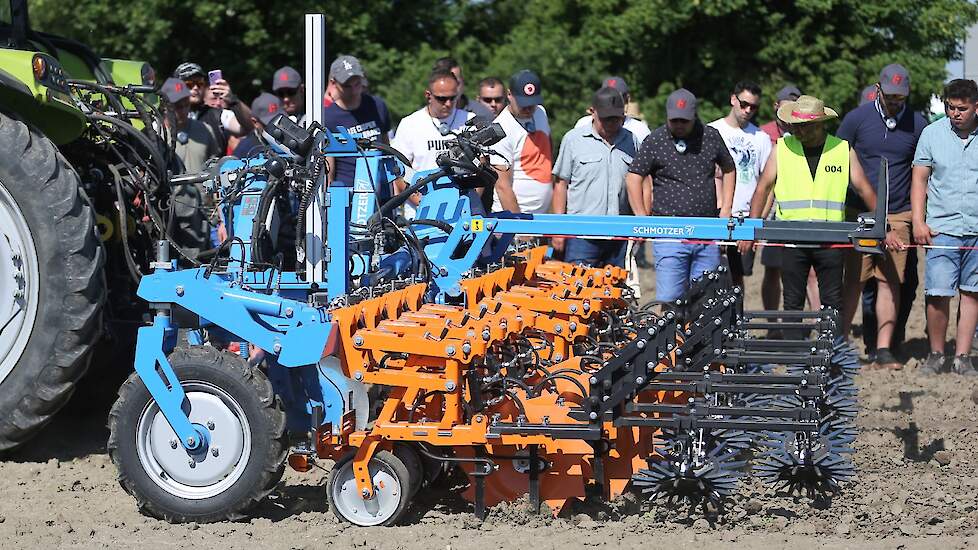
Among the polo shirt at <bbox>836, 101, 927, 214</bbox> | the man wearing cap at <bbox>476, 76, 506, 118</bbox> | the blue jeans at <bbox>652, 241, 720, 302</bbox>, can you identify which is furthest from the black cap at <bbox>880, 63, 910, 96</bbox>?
the man wearing cap at <bbox>476, 76, 506, 118</bbox>

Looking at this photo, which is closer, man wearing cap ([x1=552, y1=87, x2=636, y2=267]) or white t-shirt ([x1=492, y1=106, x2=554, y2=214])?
man wearing cap ([x1=552, y1=87, x2=636, y2=267])

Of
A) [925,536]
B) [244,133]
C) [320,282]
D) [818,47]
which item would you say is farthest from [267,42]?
[925,536]

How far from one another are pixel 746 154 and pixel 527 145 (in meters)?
1.53

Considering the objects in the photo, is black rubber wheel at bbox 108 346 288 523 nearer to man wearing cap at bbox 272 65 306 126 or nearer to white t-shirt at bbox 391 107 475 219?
white t-shirt at bbox 391 107 475 219

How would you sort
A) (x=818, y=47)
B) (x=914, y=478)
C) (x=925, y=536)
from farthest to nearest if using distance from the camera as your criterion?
(x=818, y=47)
(x=914, y=478)
(x=925, y=536)

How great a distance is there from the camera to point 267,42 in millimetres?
19438

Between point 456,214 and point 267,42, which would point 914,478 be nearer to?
point 456,214

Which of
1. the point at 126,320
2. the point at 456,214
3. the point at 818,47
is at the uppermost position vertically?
the point at 818,47

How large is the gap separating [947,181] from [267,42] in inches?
503

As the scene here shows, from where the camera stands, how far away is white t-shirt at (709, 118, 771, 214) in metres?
9.31

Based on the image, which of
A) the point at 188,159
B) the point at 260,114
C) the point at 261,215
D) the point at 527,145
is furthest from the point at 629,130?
the point at 261,215

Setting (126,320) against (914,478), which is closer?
(914,478)

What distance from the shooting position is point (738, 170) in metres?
9.34

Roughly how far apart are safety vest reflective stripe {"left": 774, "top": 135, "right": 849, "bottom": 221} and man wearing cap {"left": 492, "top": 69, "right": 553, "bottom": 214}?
157cm
